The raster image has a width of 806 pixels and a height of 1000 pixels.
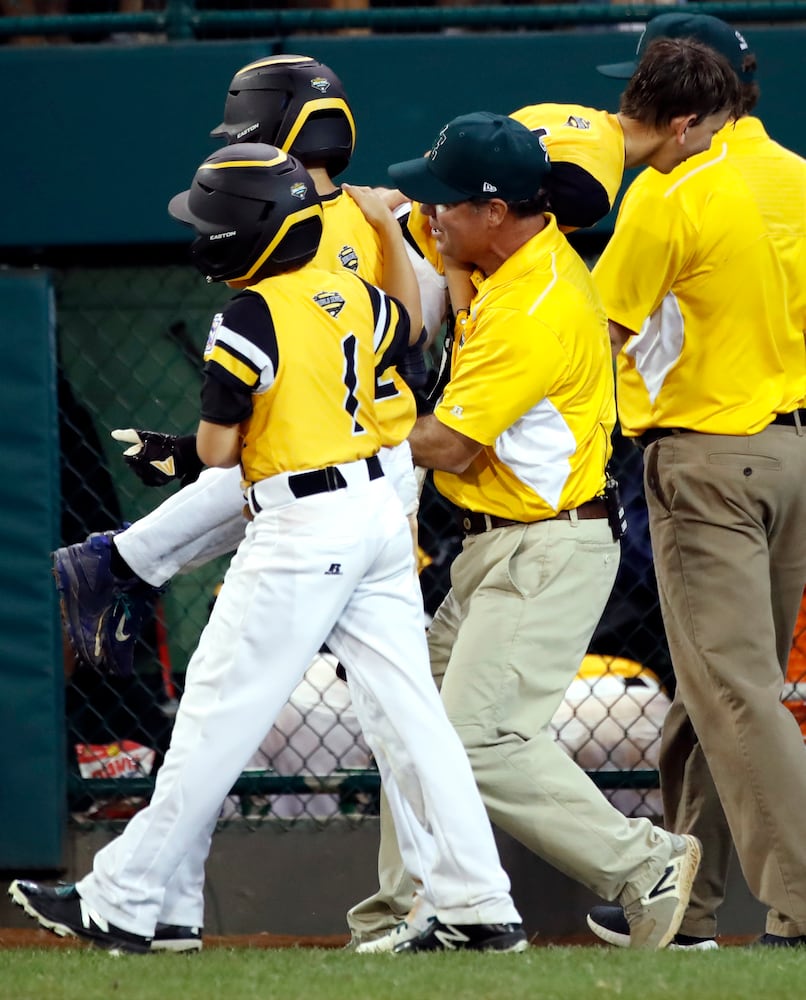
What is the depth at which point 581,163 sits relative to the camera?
3604mm

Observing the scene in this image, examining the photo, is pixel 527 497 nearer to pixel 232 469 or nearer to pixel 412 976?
pixel 232 469

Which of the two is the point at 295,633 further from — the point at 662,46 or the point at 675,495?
the point at 662,46

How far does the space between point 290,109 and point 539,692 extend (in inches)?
55.3

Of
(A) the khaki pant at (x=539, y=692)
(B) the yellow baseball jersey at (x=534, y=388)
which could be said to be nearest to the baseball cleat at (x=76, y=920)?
(A) the khaki pant at (x=539, y=692)

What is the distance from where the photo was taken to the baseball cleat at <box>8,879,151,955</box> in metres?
3.15

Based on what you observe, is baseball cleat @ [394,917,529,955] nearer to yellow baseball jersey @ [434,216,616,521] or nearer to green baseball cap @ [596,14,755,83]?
yellow baseball jersey @ [434,216,616,521]

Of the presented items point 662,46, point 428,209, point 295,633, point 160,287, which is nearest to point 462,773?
point 295,633

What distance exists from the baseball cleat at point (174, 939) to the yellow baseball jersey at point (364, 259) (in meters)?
1.11

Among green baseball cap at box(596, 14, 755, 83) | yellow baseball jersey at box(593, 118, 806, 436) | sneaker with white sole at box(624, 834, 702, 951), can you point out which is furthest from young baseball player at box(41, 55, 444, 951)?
sneaker with white sole at box(624, 834, 702, 951)

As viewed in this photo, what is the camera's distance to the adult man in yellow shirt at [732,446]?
354 cm

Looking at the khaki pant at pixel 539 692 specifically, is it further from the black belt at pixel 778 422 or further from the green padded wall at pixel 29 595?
the green padded wall at pixel 29 595

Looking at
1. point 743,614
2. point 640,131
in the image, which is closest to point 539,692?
point 743,614

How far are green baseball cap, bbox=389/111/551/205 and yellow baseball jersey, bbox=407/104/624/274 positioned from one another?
151 mm

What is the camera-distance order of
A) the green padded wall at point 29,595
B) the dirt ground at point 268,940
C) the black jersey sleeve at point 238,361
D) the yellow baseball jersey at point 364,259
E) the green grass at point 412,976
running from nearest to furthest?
the green grass at point 412,976 < the black jersey sleeve at point 238,361 < the yellow baseball jersey at point 364,259 < the dirt ground at point 268,940 < the green padded wall at point 29,595
